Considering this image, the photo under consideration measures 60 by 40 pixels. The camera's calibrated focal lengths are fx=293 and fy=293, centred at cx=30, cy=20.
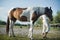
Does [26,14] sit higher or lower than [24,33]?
higher

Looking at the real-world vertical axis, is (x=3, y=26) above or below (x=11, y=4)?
below

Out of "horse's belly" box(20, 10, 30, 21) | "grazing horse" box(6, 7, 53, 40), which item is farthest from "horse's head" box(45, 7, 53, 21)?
"horse's belly" box(20, 10, 30, 21)

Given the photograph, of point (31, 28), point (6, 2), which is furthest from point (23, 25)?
point (6, 2)

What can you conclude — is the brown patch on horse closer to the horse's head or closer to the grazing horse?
the grazing horse

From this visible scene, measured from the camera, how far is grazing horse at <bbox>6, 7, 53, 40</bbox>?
97.7 inches

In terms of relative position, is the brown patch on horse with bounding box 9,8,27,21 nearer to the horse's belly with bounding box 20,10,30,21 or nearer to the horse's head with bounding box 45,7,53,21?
the horse's belly with bounding box 20,10,30,21

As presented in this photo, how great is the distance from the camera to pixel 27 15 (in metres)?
2.48

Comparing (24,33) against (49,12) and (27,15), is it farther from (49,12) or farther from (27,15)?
(49,12)

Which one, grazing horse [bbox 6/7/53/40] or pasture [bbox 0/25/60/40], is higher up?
grazing horse [bbox 6/7/53/40]

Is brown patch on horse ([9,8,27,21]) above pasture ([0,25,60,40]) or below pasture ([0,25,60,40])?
above

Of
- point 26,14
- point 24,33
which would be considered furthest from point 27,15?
point 24,33

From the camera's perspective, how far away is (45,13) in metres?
2.48

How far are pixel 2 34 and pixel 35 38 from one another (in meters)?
0.28

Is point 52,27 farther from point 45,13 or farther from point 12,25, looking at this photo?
point 12,25
